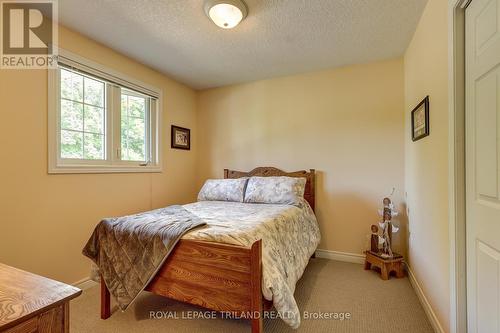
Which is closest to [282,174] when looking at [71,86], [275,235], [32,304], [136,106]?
[275,235]

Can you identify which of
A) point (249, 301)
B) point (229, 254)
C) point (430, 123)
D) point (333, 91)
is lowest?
point (249, 301)

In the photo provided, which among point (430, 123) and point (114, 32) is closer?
point (430, 123)

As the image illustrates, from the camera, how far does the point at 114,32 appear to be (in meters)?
2.20

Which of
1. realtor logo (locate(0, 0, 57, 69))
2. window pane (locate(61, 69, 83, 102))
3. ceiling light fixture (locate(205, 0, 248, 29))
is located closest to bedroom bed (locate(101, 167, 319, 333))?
ceiling light fixture (locate(205, 0, 248, 29))

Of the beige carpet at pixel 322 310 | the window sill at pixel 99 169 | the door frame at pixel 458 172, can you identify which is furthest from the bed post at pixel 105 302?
the door frame at pixel 458 172

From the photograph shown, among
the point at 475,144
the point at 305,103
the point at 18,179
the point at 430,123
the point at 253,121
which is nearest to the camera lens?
the point at 475,144

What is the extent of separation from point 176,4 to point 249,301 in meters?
2.10

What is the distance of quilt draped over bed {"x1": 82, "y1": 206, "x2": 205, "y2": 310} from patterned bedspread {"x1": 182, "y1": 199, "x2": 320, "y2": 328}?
15 cm

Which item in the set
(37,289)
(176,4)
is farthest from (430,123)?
(37,289)

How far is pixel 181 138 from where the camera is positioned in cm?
352

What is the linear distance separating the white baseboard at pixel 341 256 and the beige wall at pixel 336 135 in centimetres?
6

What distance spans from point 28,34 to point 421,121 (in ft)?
10.5

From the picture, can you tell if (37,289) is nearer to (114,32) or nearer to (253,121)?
(114,32)

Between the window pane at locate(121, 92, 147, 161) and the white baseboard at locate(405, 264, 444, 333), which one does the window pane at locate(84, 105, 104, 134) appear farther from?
the white baseboard at locate(405, 264, 444, 333)
